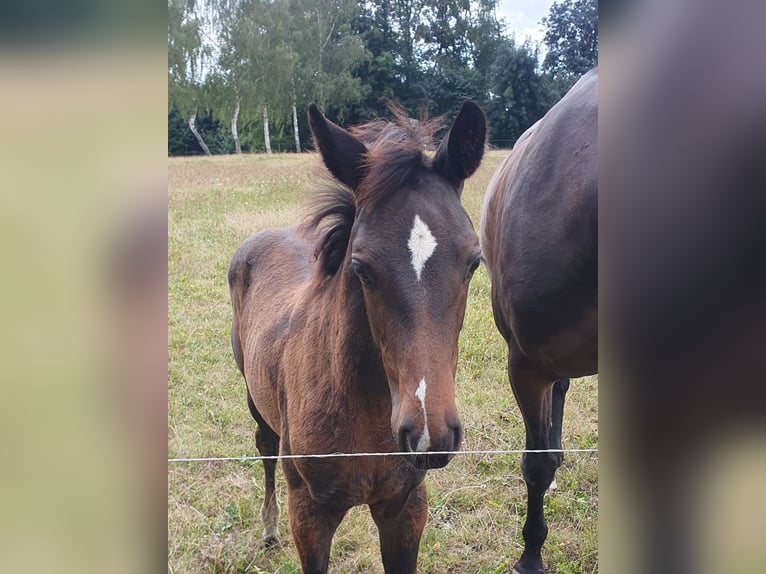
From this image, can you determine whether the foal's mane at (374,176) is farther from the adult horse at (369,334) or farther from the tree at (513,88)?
the tree at (513,88)

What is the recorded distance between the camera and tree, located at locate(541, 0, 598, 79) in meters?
1.60

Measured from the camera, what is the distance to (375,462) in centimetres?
164

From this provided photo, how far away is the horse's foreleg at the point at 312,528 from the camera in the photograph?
1.72 meters

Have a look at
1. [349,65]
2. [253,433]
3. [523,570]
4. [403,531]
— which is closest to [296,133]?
[349,65]

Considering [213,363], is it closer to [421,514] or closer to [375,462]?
[375,462]

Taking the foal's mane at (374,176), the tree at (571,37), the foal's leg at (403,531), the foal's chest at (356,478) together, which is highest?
the tree at (571,37)

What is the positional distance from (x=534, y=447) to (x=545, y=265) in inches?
22.7

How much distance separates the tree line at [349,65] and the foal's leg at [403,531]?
3.35 ft

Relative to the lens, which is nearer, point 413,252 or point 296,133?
point 413,252

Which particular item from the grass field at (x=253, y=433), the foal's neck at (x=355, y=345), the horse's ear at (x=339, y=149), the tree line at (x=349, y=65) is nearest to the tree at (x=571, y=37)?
the tree line at (x=349, y=65)

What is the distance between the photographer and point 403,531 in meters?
1.74

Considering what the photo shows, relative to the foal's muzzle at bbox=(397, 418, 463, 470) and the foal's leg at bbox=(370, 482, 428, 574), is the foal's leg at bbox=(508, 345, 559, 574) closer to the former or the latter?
the foal's leg at bbox=(370, 482, 428, 574)

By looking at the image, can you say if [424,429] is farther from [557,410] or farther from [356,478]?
[557,410]

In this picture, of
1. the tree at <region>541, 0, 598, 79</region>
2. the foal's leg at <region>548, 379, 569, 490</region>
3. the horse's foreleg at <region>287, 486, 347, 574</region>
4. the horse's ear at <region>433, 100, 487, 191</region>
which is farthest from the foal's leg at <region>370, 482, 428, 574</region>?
the tree at <region>541, 0, 598, 79</region>
